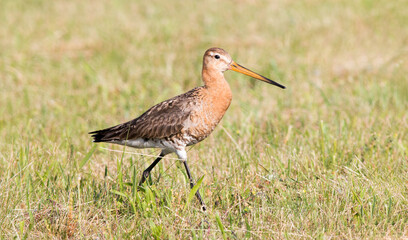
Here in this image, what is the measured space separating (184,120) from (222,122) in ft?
6.36

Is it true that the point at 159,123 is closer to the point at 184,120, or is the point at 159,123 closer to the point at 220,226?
the point at 184,120

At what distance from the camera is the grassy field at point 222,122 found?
4.34 m

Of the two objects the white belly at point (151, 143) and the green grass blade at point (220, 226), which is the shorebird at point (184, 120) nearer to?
A: the white belly at point (151, 143)

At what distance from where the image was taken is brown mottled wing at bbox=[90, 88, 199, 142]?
505cm

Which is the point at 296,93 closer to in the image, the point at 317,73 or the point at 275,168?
the point at 317,73

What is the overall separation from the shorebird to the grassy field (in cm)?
21

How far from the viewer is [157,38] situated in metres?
10.5

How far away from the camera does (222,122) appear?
6.93 m

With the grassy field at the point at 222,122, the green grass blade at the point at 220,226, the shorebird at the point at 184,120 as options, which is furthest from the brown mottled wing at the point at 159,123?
the green grass blade at the point at 220,226

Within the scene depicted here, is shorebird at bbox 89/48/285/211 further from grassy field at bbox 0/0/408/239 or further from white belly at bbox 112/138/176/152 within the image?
grassy field at bbox 0/0/408/239

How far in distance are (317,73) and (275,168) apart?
3842mm

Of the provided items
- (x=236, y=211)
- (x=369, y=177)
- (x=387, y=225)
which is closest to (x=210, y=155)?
(x=236, y=211)

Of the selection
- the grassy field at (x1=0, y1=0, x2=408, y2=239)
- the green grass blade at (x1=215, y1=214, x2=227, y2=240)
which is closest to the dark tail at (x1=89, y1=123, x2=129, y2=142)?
the grassy field at (x1=0, y1=0, x2=408, y2=239)

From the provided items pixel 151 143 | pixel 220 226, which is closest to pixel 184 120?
pixel 151 143
